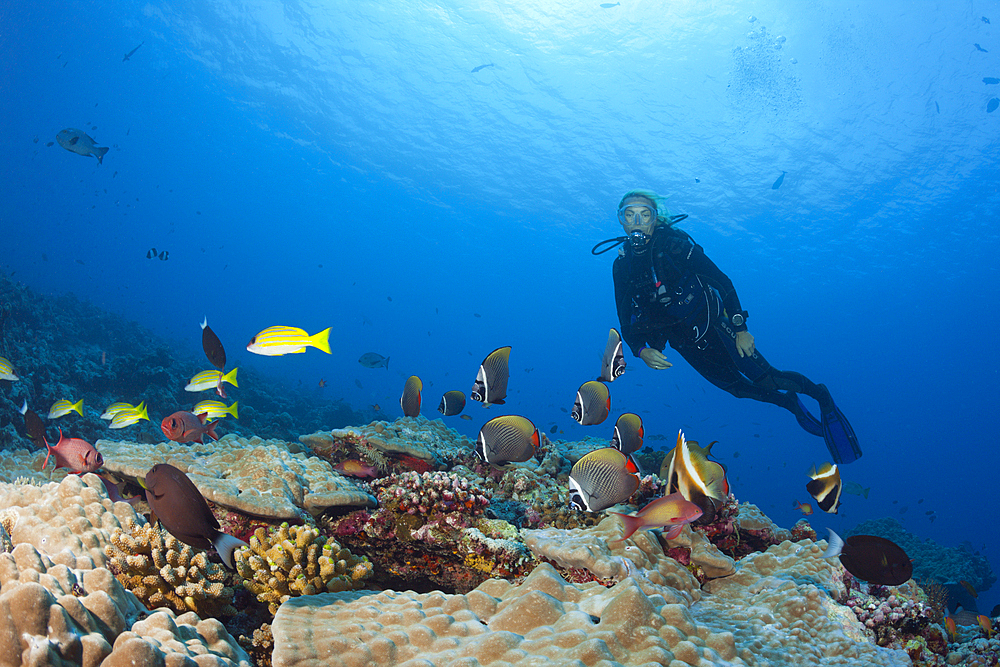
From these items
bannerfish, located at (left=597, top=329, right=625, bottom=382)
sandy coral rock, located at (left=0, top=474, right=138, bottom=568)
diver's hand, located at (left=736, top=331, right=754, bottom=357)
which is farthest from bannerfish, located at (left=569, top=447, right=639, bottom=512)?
diver's hand, located at (left=736, top=331, right=754, bottom=357)

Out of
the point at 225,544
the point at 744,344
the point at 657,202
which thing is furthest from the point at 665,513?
the point at 657,202

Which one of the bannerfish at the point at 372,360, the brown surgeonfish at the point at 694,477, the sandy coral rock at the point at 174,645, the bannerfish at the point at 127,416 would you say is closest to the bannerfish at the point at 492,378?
the brown surgeonfish at the point at 694,477

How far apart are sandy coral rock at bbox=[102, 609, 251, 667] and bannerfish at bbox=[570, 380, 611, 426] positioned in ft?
9.76

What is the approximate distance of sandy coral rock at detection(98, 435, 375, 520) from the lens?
12.0 feet

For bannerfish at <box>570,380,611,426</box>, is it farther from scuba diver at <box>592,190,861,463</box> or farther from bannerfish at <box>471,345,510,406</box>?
scuba diver at <box>592,190,861,463</box>

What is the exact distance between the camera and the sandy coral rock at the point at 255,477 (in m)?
3.65

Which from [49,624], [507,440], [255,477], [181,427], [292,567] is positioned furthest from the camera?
[181,427]

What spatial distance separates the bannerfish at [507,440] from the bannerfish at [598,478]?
626 mm

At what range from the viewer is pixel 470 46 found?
3294cm

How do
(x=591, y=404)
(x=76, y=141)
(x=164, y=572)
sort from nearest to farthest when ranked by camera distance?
1. (x=164, y=572)
2. (x=591, y=404)
3. (x=76, y=141)

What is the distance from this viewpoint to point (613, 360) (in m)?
4.29

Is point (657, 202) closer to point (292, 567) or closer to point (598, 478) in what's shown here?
point (598, 478)

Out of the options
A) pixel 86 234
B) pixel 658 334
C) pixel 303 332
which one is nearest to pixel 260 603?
pixel 303 332

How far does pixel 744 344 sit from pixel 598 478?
5856 millimetres
